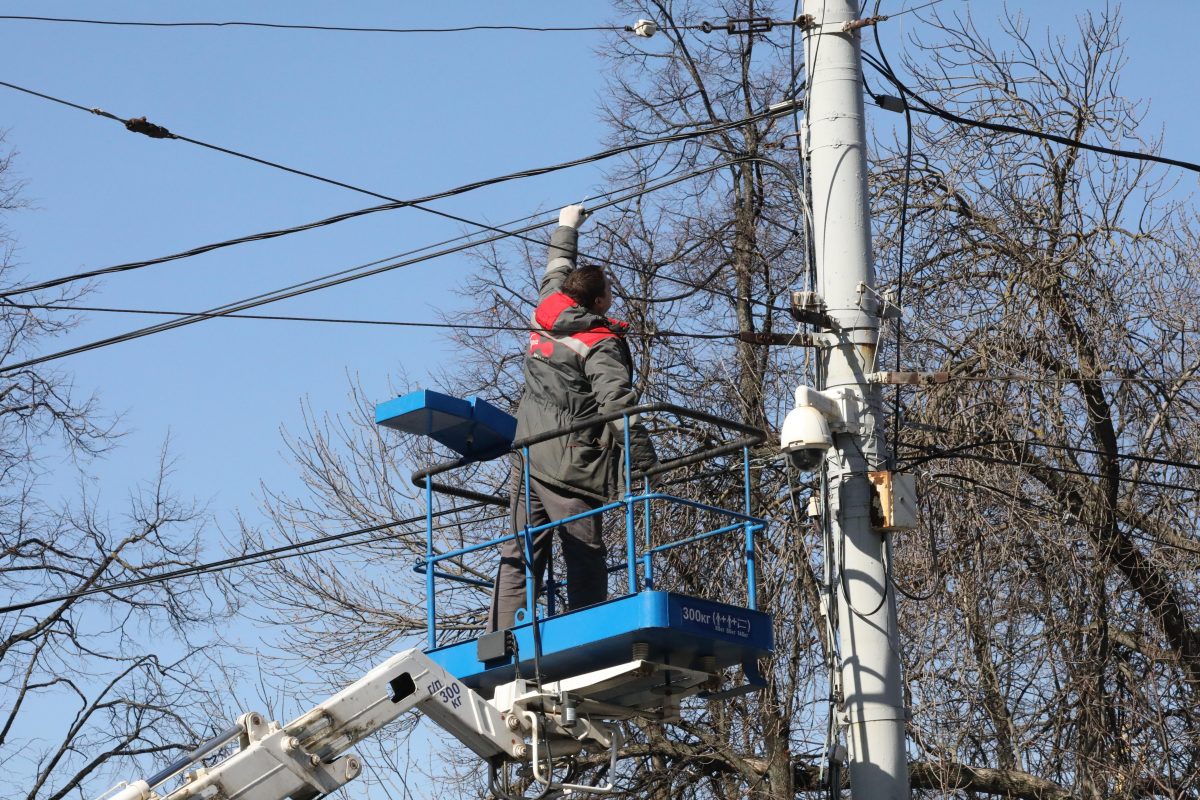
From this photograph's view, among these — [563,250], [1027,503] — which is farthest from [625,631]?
→ [1027,503]

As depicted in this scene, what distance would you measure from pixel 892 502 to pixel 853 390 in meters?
0.68

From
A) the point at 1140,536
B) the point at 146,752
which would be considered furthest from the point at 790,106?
the point at 146,752

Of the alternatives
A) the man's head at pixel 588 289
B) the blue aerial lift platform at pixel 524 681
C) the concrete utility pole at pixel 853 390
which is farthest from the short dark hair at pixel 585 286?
the concrete utility pole at pixel 853 390

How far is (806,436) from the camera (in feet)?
28.7

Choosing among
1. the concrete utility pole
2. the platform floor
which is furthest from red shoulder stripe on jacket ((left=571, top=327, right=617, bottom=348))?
the platform floor

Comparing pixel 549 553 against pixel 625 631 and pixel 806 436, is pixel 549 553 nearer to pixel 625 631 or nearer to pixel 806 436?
pixel 625 631

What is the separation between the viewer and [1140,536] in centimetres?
1420

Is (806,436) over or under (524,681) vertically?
over

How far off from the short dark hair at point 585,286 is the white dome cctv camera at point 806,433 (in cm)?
183

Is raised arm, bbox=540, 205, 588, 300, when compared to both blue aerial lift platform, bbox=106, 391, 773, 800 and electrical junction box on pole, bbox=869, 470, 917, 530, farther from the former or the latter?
electrical junction box on pole, bbox=869, 470, 917, 530

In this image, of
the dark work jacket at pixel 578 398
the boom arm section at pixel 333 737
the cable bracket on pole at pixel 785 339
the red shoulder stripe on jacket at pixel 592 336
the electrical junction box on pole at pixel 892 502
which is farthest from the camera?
the red shoulder stripe on jacket at pixel 592 336

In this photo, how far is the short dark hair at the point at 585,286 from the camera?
402 inches

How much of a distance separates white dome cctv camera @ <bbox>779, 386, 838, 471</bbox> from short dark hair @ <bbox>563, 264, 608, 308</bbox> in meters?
1.83

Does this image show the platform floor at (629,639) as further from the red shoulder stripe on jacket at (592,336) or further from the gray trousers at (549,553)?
the red shoulder stripe on jacket at (592,336)
